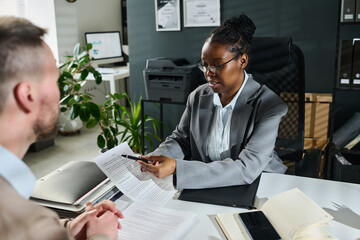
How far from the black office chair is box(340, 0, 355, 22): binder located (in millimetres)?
811

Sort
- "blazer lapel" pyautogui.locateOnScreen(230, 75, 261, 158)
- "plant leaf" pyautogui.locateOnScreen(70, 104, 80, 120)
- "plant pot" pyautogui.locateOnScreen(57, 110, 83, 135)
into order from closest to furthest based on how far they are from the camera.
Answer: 1. "blazer lapel" pyautogui.locateOnScreen(230, 75, 261, 158)
2. "plant leaf" pyautogui.locateOnScreen(70, 104, 80, 120)
3. "plant pot" pyautogui.locateOnScreen(57, 110, 83, 135)

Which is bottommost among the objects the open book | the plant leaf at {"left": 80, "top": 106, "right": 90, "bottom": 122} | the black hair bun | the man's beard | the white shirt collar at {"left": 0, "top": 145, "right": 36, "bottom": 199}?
the plant leaf at {"left": 80, "top": 106, "right": 90, "bottom": 122}

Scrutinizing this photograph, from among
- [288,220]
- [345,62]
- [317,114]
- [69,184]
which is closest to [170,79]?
[317,114]

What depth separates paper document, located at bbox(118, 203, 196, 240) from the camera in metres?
1.02

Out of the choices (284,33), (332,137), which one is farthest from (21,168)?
(284,33)

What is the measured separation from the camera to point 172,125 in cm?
346

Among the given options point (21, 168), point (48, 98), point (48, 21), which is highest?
point (48, 21)

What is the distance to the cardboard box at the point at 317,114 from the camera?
261 cm

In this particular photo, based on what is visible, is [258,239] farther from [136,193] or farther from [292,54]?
[292,54]

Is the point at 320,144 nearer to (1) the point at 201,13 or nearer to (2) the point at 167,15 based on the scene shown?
(1) the point at 201,13

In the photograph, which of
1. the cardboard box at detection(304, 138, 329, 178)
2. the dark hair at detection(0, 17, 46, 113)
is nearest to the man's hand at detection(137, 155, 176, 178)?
the dark hair at detection(0, 17, 46, 113)

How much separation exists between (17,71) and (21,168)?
0.17 meters

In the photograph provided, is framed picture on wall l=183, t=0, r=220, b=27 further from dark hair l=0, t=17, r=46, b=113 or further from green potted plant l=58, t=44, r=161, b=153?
dark hair l=0, t=17, r=46, b=113

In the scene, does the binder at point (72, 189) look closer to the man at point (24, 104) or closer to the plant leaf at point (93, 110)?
the man at point (24, 104)
